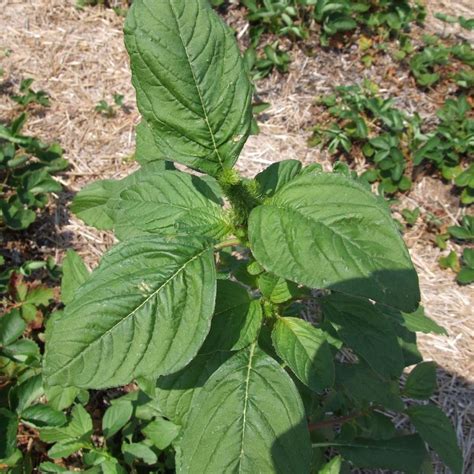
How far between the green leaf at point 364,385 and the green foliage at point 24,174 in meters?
1.91

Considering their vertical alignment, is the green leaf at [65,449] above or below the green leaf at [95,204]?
below

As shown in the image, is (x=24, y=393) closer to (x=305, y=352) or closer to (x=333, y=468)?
(x=333, y=468)

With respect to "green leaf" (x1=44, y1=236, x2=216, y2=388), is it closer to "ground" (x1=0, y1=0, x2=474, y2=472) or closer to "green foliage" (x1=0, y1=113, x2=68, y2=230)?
"green foliage" (x1=0, y1=113, x2=68, y2=230)

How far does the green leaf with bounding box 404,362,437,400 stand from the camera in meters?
2.24

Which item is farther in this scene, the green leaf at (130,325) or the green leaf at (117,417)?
the green leaf at (117,417)

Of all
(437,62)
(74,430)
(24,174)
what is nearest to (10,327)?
(74,430)

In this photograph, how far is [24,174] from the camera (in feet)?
10.2

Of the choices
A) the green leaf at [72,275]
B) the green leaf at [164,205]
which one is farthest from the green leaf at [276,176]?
the green leaf at [72,275]

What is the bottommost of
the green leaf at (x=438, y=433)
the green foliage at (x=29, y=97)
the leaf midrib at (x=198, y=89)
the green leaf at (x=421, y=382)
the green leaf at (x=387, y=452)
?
the green leaf at (x=387, y=452)

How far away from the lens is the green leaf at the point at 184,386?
1.62 m

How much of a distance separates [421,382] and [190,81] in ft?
5.25

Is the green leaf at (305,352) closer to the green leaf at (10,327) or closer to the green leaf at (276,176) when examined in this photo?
the green leaf at (276,176)

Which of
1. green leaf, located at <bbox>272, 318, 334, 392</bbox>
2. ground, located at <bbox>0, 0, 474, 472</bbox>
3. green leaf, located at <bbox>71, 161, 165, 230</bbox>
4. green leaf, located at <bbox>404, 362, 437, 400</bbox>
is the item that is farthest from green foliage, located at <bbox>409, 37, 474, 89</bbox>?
green leaf, located at <bbox>272, 318, 334, 392</bbox>

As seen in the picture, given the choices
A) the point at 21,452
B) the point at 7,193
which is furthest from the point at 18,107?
the point at 21,452
